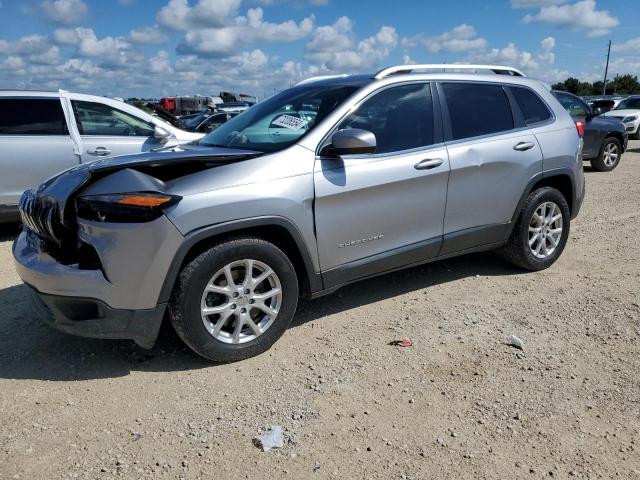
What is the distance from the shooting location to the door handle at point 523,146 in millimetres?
4535

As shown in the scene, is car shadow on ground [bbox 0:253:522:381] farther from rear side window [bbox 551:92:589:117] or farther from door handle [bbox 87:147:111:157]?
rear side window [bbox 551:92:589:117]

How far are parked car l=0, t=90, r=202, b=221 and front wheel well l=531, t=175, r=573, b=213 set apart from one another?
3.84 metres

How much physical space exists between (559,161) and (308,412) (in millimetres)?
3330

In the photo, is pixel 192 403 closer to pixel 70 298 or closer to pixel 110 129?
pixel 70 298

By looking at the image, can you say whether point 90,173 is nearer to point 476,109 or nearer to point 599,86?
point 476,109

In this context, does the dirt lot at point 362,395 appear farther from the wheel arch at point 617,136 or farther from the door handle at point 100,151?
the wheel arch at point 617,136

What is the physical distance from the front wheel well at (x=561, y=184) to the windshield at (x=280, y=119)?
2092 millimetres

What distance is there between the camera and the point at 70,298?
3.04 meters

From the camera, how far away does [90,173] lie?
3117mm

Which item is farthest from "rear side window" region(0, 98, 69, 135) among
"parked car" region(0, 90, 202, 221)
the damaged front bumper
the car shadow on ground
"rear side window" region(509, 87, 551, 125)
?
"rear side window" region(509, 87, 551, 125)

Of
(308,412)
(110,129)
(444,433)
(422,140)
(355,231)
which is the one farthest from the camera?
(110,129)

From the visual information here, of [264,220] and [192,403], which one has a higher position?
[264,220]

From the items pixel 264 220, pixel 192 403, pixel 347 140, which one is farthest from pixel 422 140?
pixel 192 403

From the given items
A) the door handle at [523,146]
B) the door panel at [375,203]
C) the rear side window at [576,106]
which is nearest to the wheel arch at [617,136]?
the rear side window at [576,106]
